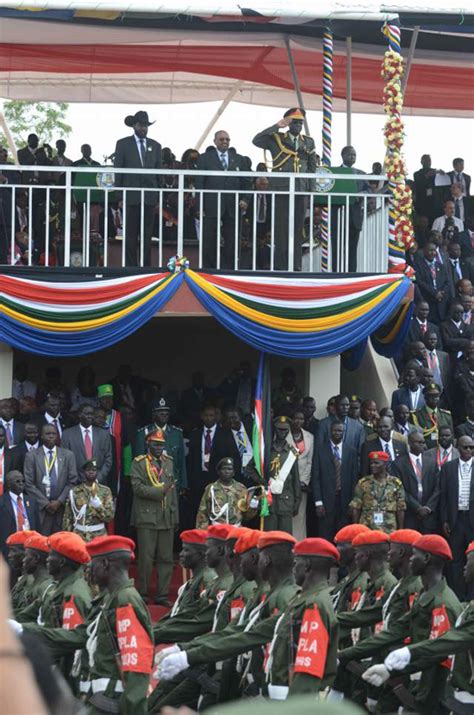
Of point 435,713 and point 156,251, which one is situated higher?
point 156,251

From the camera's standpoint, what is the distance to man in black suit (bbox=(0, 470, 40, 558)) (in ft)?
45.0

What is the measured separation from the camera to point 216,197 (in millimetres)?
15594

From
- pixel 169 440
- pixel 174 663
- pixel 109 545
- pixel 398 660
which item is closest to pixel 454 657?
pixel 398 660

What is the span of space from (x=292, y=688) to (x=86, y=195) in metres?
8.25

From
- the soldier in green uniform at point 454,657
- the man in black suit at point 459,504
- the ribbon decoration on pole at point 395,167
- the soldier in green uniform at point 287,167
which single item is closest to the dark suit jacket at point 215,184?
the soldier in green uniform at point 287,167

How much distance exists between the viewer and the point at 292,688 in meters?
8.15

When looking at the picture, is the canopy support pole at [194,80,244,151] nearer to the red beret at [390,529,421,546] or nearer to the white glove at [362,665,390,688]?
the red beret at [390,529,421,546]

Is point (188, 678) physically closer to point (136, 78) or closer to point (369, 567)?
point (369, 567)

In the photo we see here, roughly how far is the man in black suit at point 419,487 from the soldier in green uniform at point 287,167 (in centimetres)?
259

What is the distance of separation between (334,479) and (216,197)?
3240mm

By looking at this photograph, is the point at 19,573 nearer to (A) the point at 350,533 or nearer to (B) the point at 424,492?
(A) the point at 350,533

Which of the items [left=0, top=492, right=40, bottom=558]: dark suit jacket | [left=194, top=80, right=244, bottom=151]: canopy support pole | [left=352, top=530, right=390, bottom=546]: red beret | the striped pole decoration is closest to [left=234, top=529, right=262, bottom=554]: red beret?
[left=352, top=530, right=390, bottom=546]: red beret

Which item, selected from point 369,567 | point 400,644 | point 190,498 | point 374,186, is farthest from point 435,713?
point 374,186

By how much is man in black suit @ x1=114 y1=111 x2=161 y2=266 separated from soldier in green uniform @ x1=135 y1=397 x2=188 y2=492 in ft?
5.95
